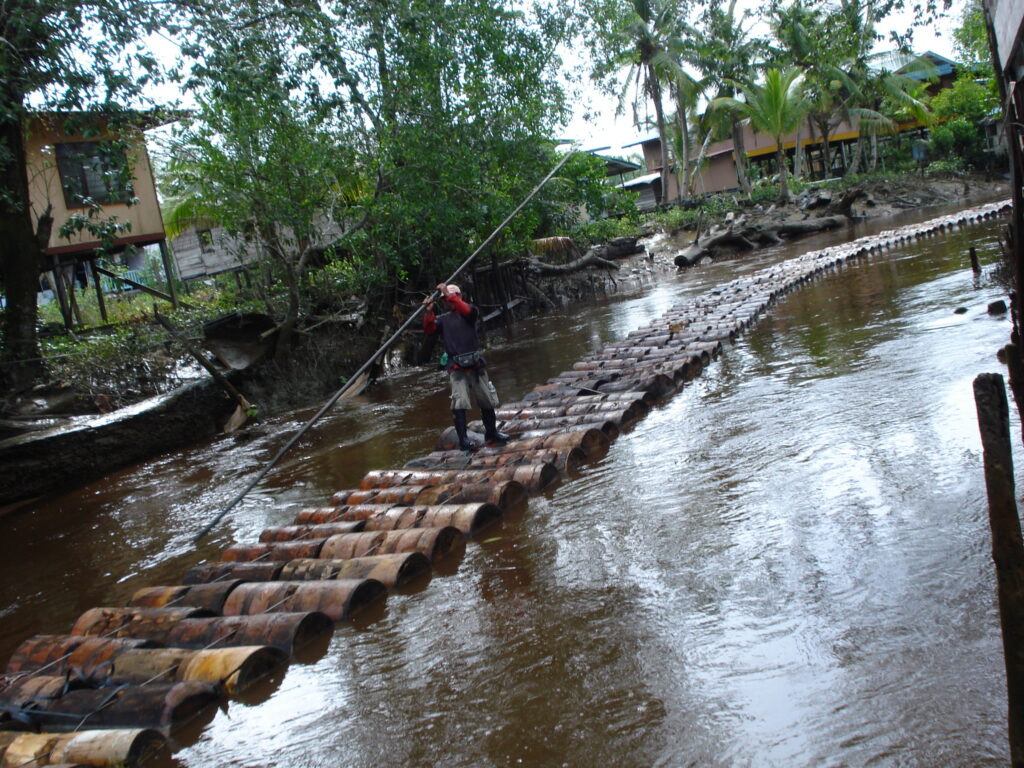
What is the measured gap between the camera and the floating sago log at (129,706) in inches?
175

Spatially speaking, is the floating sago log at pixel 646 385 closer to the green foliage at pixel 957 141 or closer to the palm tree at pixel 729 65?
the palm tree at pixel 729 65

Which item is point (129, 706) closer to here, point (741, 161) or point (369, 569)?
point (369, 569)

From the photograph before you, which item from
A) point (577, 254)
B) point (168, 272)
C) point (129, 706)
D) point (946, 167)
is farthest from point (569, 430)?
point (946, 167)

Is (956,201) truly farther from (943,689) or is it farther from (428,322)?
(943,689)

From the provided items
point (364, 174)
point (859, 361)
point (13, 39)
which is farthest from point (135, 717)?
point (364, 174)

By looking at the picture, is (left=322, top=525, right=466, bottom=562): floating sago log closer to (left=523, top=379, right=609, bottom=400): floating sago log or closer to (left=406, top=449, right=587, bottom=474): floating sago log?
(left=406, top=449, right=587, bottom=474): floating sago log

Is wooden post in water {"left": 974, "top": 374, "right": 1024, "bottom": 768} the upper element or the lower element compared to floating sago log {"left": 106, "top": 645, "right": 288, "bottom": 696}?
upper

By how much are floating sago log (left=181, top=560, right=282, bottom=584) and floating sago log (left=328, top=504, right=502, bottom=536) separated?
864mm

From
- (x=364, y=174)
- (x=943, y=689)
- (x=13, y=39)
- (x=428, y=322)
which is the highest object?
(x=13, y=39)

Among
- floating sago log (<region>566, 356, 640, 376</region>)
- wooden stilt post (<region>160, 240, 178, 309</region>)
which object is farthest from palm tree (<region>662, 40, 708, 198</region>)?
floating sago log (<region>566, 356, 640, 376</region>)

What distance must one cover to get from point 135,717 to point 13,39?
920cm

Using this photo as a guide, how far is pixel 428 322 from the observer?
28.1ft

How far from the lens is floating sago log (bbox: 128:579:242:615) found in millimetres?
5719

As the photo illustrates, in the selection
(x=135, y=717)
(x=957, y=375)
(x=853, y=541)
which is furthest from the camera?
(x=957, y=375)
